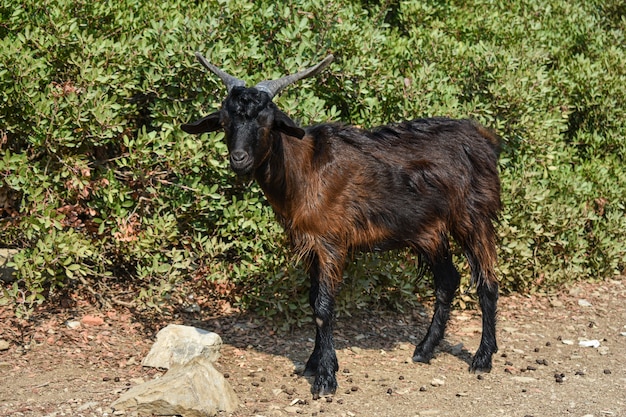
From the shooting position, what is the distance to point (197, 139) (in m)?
7.30

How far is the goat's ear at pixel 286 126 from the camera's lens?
5746 millimetres

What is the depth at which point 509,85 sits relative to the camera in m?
8.38

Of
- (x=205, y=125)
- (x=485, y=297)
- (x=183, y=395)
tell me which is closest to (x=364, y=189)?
(x=205, y=125)

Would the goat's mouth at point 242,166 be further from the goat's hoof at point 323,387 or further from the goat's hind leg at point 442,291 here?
the goat's hind leg at point 442,291

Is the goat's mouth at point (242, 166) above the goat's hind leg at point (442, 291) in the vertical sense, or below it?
above

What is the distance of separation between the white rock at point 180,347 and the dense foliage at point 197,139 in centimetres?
59

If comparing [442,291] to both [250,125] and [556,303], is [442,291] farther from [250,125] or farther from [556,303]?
[250,125]

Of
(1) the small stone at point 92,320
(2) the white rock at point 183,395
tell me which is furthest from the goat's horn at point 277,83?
(1) the small stone at point 92,320

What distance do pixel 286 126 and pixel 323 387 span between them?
1.89 metres

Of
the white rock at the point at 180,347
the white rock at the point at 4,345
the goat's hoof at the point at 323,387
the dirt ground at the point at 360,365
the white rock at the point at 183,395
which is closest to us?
the white rock at the point at 183,395

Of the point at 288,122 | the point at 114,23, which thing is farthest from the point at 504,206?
the point at 114,23

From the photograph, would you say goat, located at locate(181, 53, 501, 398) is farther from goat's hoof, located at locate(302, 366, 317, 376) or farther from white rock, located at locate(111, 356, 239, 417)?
white rock, located at locate(111, 356, 239, 417)

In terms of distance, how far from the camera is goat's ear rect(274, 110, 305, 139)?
5746 millimetres

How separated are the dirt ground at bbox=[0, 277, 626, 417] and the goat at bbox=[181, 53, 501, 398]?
0.89ft
